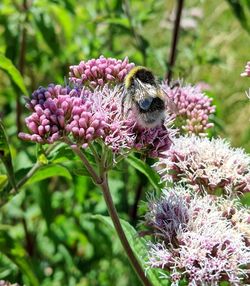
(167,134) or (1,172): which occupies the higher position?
(167,134)

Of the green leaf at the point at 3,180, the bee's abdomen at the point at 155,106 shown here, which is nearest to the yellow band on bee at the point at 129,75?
the bee's abdomen at the point at 155,106

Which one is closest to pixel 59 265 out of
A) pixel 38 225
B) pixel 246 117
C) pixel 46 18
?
pixel 38 225

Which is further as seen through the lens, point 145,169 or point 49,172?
point 49,172

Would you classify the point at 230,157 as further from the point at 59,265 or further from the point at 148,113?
the point at 59,265

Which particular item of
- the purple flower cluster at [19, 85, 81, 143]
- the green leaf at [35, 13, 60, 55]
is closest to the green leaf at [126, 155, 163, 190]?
Result: the purple flower cluster at [19, 85, 81, 143]

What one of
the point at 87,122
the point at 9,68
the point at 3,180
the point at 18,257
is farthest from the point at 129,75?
the point at 18,257

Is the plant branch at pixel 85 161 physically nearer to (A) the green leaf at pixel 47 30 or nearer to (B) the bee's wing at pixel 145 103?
(B) the bee's wing at pixel 145 103

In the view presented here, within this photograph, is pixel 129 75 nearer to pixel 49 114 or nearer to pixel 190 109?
pixel 49 114
